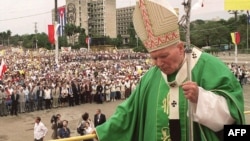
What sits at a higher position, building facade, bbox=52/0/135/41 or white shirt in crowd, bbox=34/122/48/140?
building facade, bbox=52/0/135/41

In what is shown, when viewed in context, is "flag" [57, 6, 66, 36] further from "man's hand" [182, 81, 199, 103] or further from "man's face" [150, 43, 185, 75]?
"man's hand" [182, 81, 199, 103]

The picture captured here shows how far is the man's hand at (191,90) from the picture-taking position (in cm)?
228

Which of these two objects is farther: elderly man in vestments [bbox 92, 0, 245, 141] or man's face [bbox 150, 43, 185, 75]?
man's face [bbox 150, 43, 185, 75]

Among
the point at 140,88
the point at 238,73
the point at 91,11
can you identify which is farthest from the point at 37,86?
the point at 91,11

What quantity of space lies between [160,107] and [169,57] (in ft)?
1.32

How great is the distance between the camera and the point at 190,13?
2.26 meters

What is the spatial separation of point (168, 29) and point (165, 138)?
0.74m

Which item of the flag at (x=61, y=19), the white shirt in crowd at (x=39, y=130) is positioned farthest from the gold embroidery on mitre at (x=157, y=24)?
the flag at (x=61, y=19)

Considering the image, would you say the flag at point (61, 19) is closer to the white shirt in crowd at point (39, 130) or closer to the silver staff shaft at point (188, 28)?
the white shirt in crowd at point (39, 130)

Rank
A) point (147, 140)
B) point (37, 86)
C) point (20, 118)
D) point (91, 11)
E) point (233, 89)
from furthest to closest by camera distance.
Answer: point (91, 11) → point (37, 86) → point (20, 118) → point (147, 140) → point (233, 89)

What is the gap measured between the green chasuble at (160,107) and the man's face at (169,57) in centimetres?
11

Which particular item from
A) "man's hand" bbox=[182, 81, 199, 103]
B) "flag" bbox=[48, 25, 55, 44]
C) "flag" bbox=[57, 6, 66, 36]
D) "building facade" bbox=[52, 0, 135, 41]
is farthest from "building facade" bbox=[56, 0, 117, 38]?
"man's hand" bbox=[182, 81, 199, 103]

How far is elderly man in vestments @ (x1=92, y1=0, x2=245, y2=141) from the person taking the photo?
2.35 meters

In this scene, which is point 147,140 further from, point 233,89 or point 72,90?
point 72,90
